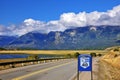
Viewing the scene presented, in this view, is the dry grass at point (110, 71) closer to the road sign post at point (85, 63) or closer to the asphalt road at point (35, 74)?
the asphalt road at point (35, 74)

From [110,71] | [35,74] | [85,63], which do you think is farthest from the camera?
[110,71]

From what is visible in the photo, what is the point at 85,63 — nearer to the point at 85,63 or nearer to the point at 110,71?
the point at 85,63

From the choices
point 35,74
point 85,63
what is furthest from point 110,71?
point 85,63

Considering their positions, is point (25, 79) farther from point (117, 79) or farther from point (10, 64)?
point (10, 64)

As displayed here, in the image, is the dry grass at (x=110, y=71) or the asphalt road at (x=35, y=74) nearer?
the asphalt road at (x=35, y=74)

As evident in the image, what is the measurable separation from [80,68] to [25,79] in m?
5.60

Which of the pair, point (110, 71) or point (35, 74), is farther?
point (110, 71)

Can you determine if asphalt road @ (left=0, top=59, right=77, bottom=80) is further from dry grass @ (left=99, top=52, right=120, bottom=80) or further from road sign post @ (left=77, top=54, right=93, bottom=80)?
road sign post @ (left=77, top=54, right=93, bottom=80)

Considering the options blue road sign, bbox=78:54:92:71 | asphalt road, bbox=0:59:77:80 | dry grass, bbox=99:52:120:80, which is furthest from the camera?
dry grass, bbox=99:52:120:80

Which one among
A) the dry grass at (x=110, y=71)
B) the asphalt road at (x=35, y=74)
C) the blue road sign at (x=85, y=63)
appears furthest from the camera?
the dry grass at (x=110, y=71)

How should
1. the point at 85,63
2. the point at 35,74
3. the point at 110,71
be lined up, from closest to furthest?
1. the point at 85,63
2. the point at 35,74
3. the point at 110,71

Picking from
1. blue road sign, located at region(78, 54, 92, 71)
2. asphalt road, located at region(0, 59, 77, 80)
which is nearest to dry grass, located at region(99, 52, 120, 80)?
asphalt road, located at region(0, 59, 77, 80)

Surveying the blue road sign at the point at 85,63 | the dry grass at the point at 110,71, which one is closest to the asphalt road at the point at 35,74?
the dry grass at the point at 110,71

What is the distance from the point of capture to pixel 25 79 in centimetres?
2516
